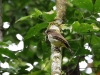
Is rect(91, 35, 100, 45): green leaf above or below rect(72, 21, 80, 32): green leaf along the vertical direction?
above

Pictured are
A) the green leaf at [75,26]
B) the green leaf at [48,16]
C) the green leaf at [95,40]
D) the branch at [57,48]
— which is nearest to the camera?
the branch at [57,48]

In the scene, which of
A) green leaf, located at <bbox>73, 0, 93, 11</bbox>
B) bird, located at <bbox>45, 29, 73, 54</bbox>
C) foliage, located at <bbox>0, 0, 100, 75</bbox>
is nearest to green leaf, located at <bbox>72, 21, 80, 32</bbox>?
foliage, located at <bbox>0, 0, 100, 75</bbox>

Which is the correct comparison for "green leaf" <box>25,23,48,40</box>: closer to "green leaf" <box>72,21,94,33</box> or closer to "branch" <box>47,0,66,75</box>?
"branch" <box>47,0,66,75</box>

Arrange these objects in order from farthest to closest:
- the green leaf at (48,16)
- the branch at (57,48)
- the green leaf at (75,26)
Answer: the green leaf at (48,16) < the green leaf at (75,26) < the branch at (57,48)

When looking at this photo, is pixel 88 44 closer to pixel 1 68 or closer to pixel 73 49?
pixel 73 49

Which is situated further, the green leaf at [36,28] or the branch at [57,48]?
the green leaf at [36,28]

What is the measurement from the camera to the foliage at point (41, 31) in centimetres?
272

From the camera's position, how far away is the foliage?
8.91 ft

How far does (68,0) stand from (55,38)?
55cm

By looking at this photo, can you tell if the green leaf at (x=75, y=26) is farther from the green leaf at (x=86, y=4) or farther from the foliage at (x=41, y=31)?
the green leaf at (x=86, y=4)

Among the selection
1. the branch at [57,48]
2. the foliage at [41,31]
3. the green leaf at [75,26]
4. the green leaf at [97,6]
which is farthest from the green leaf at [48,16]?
the green leaf at [97,6]

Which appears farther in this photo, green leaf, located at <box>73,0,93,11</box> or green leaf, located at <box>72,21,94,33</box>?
green leaf, located at <box>73,0,93,11</box>

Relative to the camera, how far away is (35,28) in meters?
2.76

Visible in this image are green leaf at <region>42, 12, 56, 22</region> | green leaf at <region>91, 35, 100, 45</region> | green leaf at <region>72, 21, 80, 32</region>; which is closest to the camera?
green leaf at <region>72, 21, 80, 32</region>
